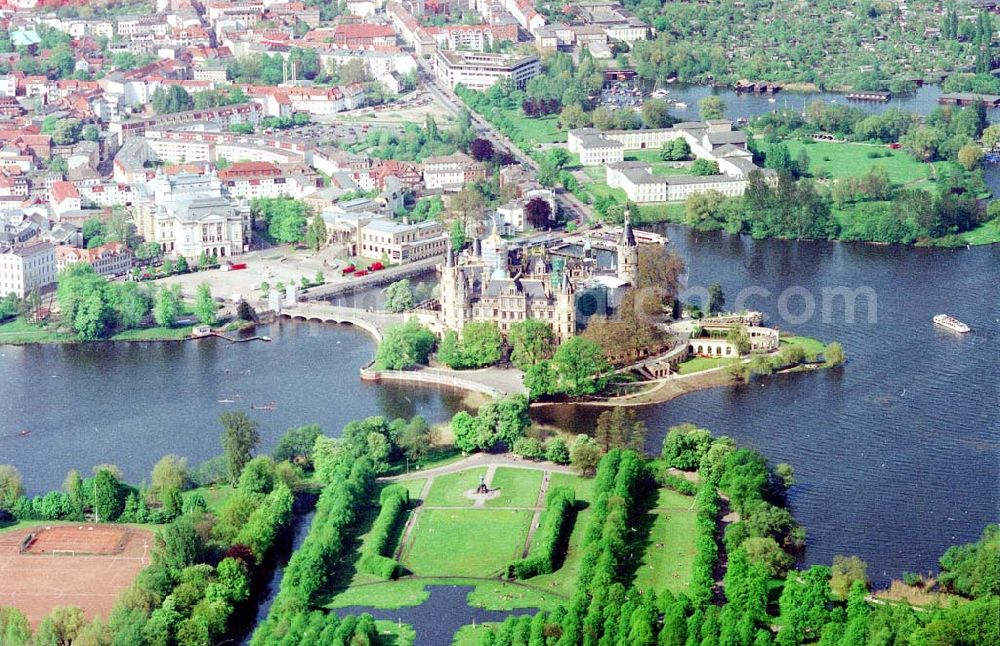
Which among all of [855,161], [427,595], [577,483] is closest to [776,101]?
[855,161]

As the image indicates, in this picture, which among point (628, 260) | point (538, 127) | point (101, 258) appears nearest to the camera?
point (628, 260)

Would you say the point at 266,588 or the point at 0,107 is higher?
the point at 0,107

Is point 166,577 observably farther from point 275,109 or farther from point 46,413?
point 275,109

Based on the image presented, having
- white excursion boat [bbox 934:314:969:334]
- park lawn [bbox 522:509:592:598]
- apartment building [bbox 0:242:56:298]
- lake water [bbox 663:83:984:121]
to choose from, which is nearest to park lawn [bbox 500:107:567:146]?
lake water [bbox 663:83:984:121]

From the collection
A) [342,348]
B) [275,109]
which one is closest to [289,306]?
[342,348]

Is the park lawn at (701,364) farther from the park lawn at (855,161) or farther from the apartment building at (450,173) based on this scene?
the park lawn at (855,161)

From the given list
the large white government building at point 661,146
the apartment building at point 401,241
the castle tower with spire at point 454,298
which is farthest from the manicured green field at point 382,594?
the large white government building at point 661,146

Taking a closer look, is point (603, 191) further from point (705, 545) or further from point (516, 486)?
point (705, 545)
